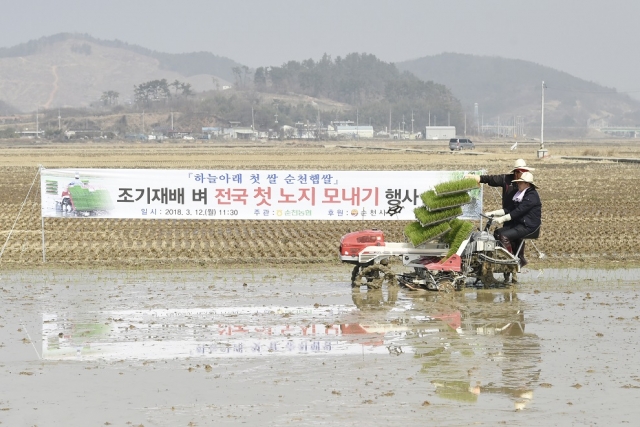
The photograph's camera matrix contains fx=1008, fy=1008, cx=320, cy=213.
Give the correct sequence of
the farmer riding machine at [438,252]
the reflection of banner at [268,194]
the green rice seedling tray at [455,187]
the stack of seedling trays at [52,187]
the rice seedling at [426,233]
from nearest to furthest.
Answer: the green rice seedling tray at [455,187], the farmer riding machine at [438,252], the rice seedling at [426,233], the stack of seedling trays at [52,187], the reflection of banner at [268,194]

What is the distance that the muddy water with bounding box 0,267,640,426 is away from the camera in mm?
7844

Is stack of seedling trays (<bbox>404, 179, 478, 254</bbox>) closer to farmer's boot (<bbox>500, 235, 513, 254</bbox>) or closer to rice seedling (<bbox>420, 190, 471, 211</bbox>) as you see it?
rice seedling (<bbox>420, 190, 471, 211</bbox>)

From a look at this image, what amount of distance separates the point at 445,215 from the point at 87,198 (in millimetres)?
6969

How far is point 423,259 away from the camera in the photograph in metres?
13.8

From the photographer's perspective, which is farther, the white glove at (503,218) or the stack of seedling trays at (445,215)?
the white glove at (503,218)

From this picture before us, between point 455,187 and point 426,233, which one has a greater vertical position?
point 455,187

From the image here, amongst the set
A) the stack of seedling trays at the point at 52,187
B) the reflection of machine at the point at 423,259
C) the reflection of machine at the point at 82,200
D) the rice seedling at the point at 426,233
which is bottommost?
the reflection of machine at the point at 423,259

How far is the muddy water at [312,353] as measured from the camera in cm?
784

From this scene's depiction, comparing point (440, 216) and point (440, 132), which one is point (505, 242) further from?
point (440, 132)

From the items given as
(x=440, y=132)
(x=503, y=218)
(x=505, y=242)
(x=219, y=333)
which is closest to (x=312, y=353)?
(x=219, y=333)

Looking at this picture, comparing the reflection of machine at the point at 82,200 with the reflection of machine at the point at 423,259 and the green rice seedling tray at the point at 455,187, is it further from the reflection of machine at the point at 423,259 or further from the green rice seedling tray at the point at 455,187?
the green rice seedling tray at the point at 455,187

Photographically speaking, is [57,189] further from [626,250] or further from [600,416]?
[600,416]

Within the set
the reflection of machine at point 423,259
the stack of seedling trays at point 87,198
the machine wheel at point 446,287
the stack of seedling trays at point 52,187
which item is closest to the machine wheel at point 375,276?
the reflection of machine at point 423,259

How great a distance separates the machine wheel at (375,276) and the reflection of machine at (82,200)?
5.70 metres
